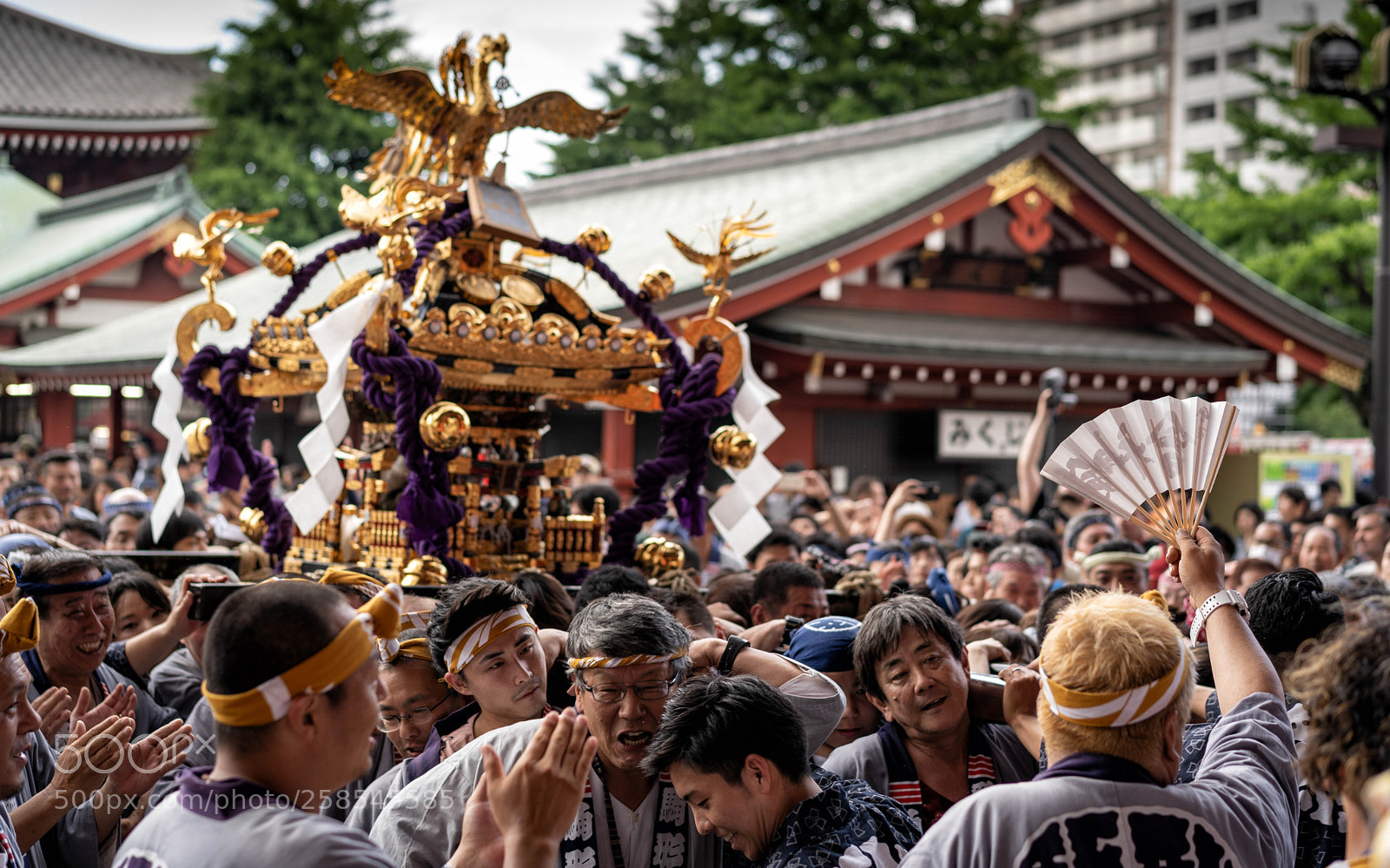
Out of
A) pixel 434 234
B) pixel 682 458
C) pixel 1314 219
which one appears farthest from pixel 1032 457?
pixel 1314 219

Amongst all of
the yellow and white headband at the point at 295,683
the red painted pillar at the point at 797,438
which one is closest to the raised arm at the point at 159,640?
the yellow and white headband at the point at 295,683

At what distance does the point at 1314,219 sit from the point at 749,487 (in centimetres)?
1381

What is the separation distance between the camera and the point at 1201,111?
152 ft

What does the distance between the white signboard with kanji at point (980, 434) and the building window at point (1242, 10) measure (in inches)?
1558

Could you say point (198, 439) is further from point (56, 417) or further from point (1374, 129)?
point (56, 417)

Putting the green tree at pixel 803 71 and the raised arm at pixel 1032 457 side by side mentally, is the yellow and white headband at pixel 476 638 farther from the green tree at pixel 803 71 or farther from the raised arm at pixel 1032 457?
the green tree at pixel 803 71

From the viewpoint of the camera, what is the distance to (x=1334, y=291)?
1544cm

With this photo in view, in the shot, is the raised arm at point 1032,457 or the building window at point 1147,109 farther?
the building window at point 1147,109

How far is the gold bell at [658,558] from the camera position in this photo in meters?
4.66

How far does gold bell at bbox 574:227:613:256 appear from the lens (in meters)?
4.51

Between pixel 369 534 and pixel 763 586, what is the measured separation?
4.78ft

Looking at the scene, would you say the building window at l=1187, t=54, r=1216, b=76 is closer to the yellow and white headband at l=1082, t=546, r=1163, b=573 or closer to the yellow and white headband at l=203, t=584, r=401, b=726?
the yellow and white headband at l=1082, t=546, r=1163, b=573

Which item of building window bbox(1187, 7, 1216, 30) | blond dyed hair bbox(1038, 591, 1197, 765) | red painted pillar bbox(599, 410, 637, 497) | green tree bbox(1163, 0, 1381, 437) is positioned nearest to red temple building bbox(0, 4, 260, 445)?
red painted pillar bbox(599, 410, 637, 497)

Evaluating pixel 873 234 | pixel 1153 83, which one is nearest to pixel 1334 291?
pixel 873 234
